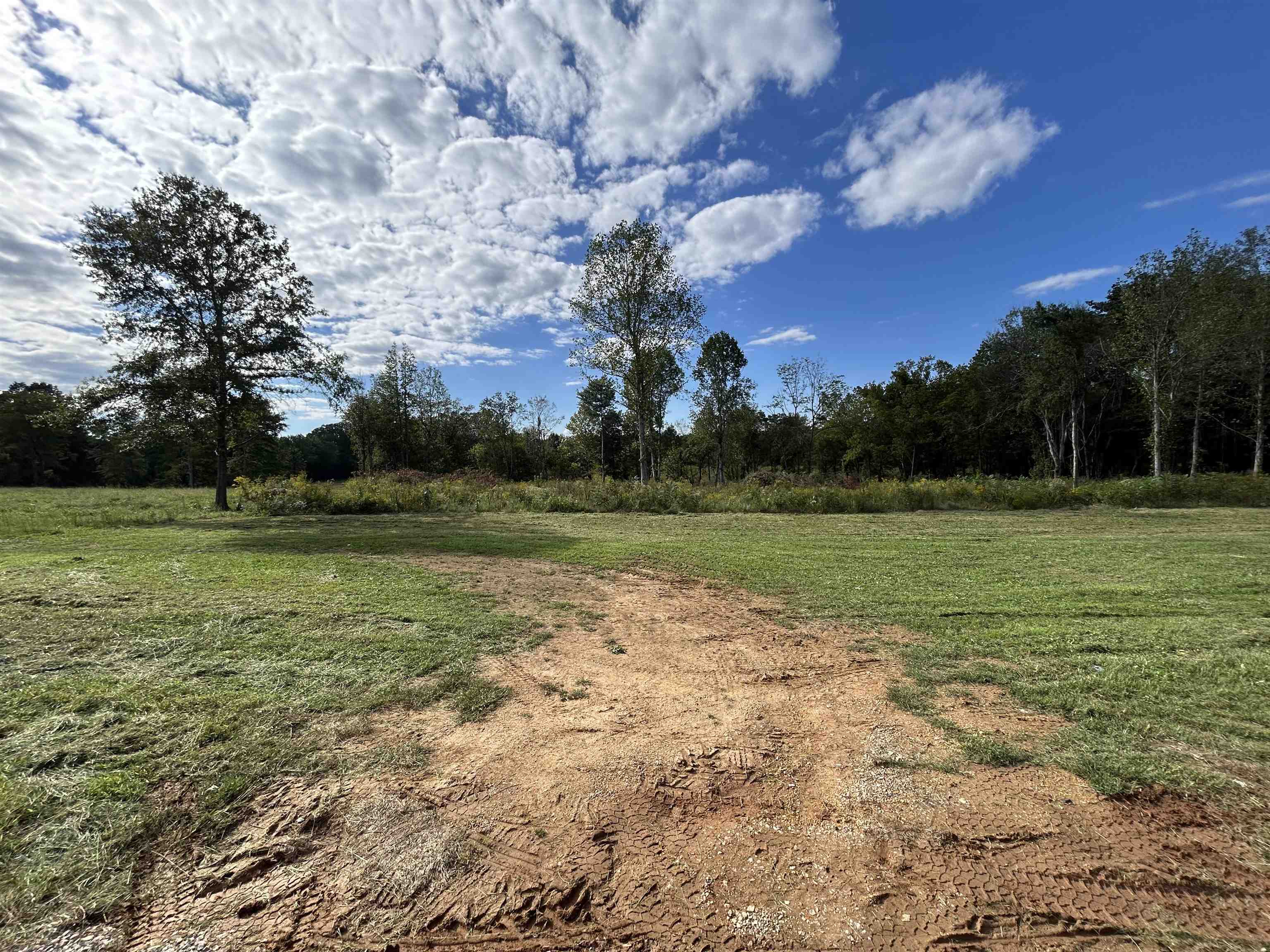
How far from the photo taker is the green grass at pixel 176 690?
6.96ft

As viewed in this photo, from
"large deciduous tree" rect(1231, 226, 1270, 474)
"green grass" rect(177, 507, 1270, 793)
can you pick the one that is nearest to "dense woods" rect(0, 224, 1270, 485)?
"large deciduous tree" rect(1231, 226, 1270, 474)

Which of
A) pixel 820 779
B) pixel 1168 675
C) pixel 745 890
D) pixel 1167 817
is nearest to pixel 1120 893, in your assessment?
pixel 1167 817

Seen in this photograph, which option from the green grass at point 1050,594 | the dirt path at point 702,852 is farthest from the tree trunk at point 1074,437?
the dirt path at point 702,852

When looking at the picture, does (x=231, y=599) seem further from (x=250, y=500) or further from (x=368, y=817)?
(x=250, y=500)

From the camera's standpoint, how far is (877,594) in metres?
6.24

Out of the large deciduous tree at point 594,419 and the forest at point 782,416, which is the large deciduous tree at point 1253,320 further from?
the large deciduous tree at point 594,419

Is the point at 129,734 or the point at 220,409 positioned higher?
the point at 220,409

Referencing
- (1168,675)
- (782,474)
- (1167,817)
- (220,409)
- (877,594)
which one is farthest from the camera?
(782,474)

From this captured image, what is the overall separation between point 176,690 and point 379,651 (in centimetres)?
129

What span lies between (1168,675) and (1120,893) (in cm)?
277

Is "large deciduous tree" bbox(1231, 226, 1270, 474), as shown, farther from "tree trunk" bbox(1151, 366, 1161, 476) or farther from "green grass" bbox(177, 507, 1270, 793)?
"green grass" bbox(177, 507, 1270, 793)

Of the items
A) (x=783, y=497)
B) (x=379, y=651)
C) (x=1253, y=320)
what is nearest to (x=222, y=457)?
(x=379, y=651)

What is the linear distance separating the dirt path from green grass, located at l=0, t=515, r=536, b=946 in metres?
0.27

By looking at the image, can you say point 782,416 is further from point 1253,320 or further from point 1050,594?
point 1050,594
